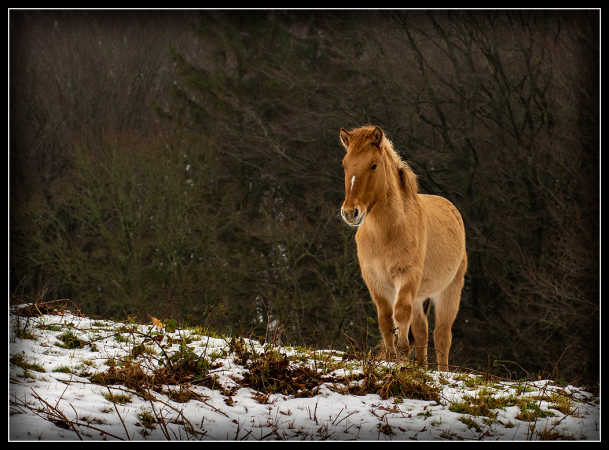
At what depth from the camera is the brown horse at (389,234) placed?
20.6 ft

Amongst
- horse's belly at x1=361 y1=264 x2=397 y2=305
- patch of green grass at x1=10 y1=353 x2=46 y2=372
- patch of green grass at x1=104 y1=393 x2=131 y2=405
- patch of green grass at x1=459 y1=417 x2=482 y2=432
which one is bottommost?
patch of green grass at x1=459 y1=417 x2=482 y2=432

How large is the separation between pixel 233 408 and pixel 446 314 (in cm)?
460

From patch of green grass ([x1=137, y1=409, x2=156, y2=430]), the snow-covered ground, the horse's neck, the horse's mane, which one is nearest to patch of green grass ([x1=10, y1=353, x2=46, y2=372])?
the snow-covered ground

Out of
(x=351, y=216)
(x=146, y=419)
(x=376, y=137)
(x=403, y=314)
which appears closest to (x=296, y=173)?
(x=376, y=137)

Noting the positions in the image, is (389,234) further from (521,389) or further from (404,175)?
(521,389)

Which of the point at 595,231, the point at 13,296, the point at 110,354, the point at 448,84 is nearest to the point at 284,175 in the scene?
the point at 448,84

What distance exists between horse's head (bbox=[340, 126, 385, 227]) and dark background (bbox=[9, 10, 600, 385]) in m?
10.4

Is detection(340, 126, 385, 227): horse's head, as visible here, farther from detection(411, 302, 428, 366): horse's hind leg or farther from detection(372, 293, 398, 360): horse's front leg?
detection(411, 302, 428, 366): horse's hind leg

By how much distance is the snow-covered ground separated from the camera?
13.9ft

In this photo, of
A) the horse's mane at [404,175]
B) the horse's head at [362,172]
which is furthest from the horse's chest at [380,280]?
the horse's mane at [404,175]

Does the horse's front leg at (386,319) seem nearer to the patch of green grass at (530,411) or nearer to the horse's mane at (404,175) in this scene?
the horse's mane at (404,175)

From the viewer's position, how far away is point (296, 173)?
18.9 metres

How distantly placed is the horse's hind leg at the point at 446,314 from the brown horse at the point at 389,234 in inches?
22.6

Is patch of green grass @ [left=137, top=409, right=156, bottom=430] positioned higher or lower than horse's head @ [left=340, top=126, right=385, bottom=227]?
lower
